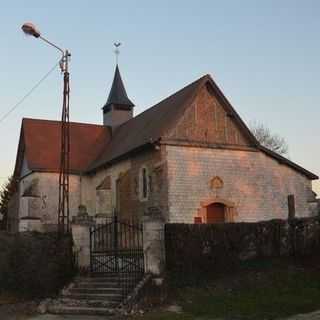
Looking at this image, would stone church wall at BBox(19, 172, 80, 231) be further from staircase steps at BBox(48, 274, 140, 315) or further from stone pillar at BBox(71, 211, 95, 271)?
staircase steps at BBox(48, 274, 140, 315)

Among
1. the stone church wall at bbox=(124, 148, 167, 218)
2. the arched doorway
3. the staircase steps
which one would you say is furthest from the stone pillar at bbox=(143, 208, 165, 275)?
the arched doorway

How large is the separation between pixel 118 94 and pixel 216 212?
1933cm

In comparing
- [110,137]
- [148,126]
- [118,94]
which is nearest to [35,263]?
[148,126]

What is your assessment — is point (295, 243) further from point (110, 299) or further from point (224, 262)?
point (110, 299)

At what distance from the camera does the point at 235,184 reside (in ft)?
84.6

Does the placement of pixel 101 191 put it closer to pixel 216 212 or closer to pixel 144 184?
pixel 144 184

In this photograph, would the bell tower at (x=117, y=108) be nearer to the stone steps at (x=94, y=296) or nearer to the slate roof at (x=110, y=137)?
the slate roof at (x=110, y=137)

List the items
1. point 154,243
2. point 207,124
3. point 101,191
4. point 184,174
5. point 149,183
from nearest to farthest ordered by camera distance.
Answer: point 154,243 → point 184,174 → point 149,183 → point 207,124 → point 101,191

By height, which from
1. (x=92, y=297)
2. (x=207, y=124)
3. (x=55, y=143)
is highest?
(x=55, y=143)

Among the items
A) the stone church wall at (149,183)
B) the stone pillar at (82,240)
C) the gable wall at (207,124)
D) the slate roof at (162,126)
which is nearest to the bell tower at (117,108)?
the slate roof at (162,126)

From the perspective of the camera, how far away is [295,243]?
16.8m

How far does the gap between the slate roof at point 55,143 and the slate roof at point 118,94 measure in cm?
454

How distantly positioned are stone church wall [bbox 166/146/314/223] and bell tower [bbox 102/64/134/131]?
1512 centimetres

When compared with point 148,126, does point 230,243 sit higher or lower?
lower
